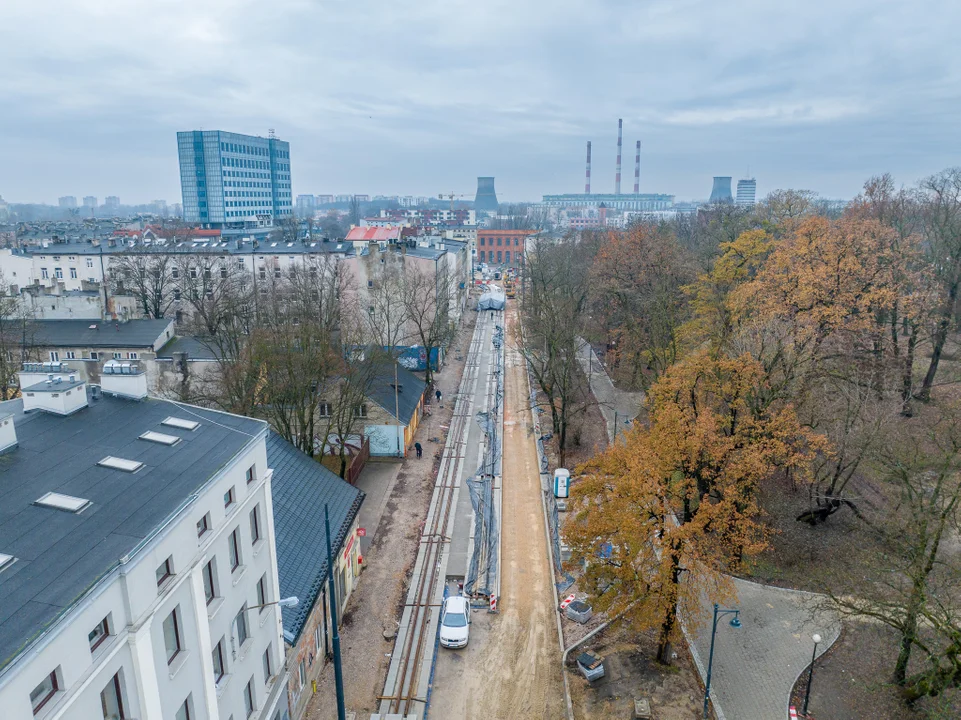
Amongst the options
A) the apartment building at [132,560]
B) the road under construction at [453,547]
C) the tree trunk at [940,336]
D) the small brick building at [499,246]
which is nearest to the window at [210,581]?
the apartment building at [132,560]

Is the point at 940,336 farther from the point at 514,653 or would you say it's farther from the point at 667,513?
the point at 514,653

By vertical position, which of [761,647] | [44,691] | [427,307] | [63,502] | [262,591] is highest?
[63,502]

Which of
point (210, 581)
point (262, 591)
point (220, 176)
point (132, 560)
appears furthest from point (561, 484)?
point (220, 176)

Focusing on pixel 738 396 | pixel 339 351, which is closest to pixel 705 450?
pixel 738 396

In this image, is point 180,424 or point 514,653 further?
point 514,653

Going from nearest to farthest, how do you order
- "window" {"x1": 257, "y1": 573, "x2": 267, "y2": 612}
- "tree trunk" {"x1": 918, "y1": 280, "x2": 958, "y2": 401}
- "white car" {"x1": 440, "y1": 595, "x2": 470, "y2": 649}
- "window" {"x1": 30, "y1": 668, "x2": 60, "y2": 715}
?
1. "window" {"x1": 30, "y1": 668, "x2": 60, "y2": 715}
2. "window" {"x1": 257, "y1": 573, "x2": 267, "y2": 612}
3. "white car" {"x1": 440, "y1": 595, "x2": 470, "y2": 649}
4. "tree trunk" {"x1": 918, "y1": 280, "x2": 958, "y2": 401}

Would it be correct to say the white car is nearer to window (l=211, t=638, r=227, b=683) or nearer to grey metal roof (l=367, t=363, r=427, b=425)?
window (l=211, t=638, r=227, b=683)

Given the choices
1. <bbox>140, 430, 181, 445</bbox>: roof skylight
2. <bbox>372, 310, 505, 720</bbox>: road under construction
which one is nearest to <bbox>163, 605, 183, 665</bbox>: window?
<bbox>140, 430, 181, 445</bbox>: roof skylight
